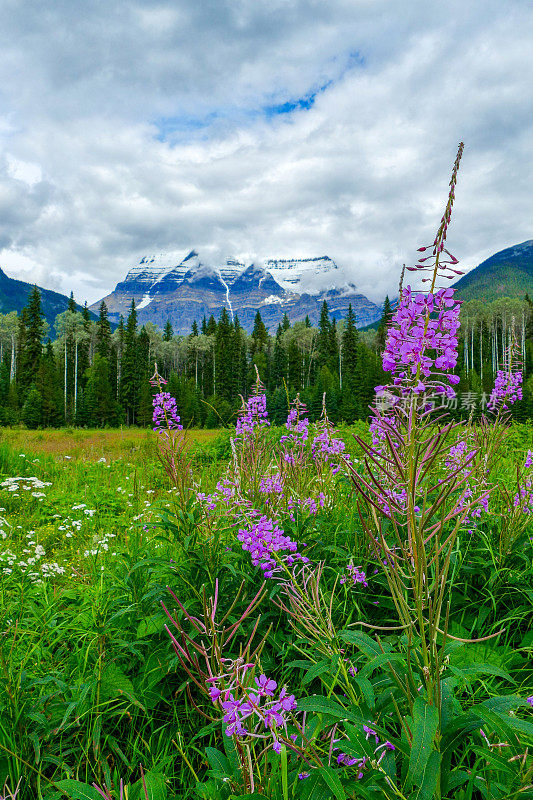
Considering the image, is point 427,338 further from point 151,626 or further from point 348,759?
point 151,626

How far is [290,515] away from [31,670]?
1.82m

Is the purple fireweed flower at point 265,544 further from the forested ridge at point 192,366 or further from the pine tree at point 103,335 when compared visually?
the pine tree at point 103,335

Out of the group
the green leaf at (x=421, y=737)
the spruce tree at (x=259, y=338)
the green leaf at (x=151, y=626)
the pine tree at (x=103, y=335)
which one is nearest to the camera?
the green leaf at (x=421, y=737)

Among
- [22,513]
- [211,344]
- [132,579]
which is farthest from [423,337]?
[211,344]

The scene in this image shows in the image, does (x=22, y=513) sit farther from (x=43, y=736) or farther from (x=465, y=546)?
(x=465, y=546)

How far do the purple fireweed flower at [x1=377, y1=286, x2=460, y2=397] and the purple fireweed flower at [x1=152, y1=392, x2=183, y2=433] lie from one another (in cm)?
213

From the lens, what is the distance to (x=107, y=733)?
233 cm

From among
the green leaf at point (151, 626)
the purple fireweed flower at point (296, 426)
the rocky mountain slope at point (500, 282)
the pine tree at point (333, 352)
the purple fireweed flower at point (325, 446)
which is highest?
the rocky mountain slope at point (500, 282)

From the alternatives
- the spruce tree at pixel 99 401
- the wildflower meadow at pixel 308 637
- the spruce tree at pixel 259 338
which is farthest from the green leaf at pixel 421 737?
the spruce tree at pixel 259 338

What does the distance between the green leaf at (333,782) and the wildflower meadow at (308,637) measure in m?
0.02

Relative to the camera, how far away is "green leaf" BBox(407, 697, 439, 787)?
1.06 meters

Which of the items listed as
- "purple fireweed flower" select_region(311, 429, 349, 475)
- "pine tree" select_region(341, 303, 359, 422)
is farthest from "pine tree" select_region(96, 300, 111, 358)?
"purple fireweed flower" select_region(311, 429, 349, 475)

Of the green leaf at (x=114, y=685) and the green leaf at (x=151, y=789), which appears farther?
the green leaf at (x=114, y=685)

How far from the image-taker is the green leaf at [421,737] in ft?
3.49
